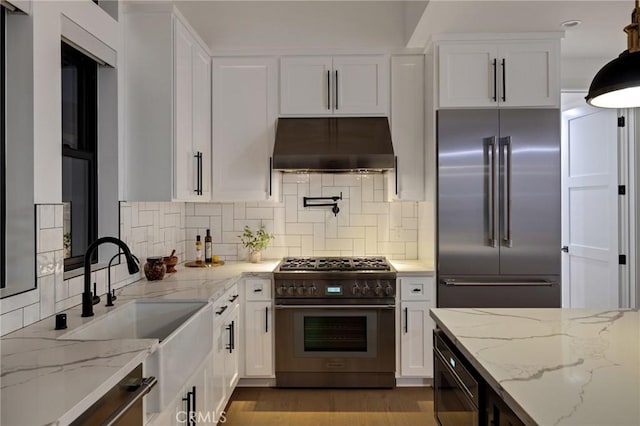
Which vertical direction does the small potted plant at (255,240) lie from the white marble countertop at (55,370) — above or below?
above

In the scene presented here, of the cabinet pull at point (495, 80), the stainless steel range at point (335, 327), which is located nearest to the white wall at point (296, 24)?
the cabinet pull at point (495, 80)

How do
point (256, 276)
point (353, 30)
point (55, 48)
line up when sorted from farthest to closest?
point (353, 30) → point (256, 276) → point (55, 48)

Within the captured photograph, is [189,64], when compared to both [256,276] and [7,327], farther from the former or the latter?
[7,327]

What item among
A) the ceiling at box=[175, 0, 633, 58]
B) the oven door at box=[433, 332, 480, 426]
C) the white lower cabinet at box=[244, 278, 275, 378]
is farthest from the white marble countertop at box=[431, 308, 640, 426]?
the ceiling at box=[175, 0, 633, 58]

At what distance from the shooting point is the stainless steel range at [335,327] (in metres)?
3.09

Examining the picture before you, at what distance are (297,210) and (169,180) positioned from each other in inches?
54.7

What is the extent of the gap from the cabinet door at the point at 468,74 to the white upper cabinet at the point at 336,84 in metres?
0.50

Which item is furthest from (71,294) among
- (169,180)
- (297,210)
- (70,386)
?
(297,210)

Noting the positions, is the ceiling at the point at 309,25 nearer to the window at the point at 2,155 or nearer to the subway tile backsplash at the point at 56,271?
the subway tile backsplash at the point at 56,271

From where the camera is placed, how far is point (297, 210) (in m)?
3.77

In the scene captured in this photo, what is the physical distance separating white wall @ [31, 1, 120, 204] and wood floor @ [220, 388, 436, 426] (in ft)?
6.18

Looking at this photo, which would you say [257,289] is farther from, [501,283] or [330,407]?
[501,283]

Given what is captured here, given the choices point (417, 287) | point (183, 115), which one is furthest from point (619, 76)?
point (183, 115)

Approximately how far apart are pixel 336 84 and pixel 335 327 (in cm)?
194
